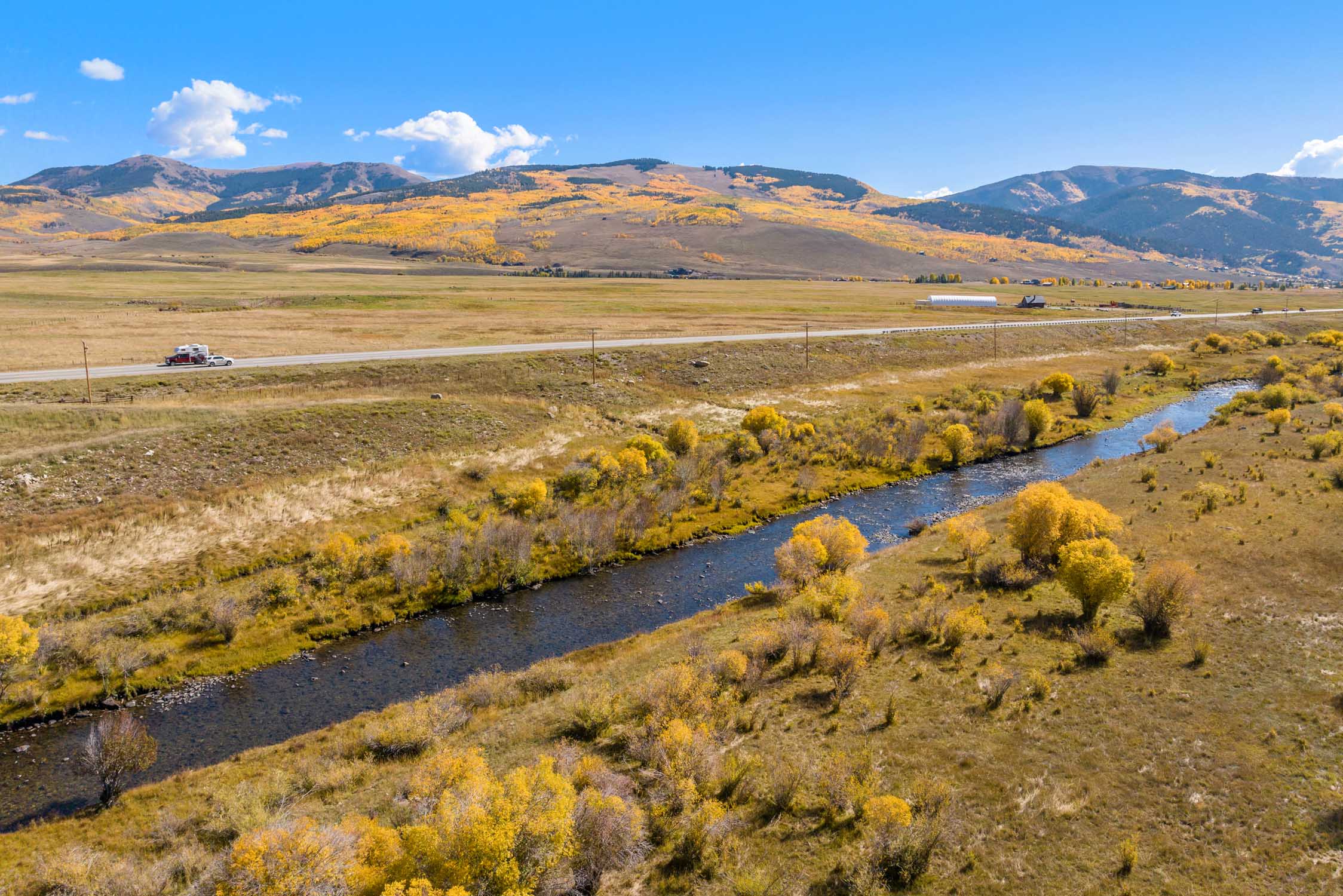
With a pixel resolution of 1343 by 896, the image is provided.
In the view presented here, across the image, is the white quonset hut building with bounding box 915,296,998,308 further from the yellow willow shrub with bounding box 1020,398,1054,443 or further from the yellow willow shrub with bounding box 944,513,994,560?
the yellow willow shrub with bounding box 944,513,994,560

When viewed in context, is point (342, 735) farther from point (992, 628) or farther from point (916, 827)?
point (992, 628)

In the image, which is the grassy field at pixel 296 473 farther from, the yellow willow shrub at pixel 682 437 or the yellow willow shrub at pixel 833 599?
the yellow willow shrub at pixel 833 599

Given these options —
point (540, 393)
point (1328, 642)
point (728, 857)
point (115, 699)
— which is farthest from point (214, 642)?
point (1328, 642)

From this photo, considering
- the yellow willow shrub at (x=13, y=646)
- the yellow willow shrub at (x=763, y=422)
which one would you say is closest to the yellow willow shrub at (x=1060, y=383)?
the yellow willow shrub at (x=763, y=422)

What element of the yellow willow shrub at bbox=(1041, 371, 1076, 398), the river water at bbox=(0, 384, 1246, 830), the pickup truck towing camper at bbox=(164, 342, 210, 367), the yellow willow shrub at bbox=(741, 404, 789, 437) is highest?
the pickup truck towing camper at bbox=(164, 342, 210, 367)

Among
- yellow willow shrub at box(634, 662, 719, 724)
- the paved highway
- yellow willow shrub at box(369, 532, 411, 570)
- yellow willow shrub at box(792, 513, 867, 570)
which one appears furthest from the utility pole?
yellow willow shrub at box(792, 513, 867, 570)

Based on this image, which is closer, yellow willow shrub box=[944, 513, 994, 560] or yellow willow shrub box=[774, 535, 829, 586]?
yellow willow shrub box=[774, 535, 829, 586]

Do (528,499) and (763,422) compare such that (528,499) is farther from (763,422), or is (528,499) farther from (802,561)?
(763,422)

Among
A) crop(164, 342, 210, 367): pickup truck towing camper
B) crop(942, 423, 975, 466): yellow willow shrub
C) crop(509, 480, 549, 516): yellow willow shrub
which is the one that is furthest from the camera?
crop(164, 342, 210, 367): pickup truck towing camper
